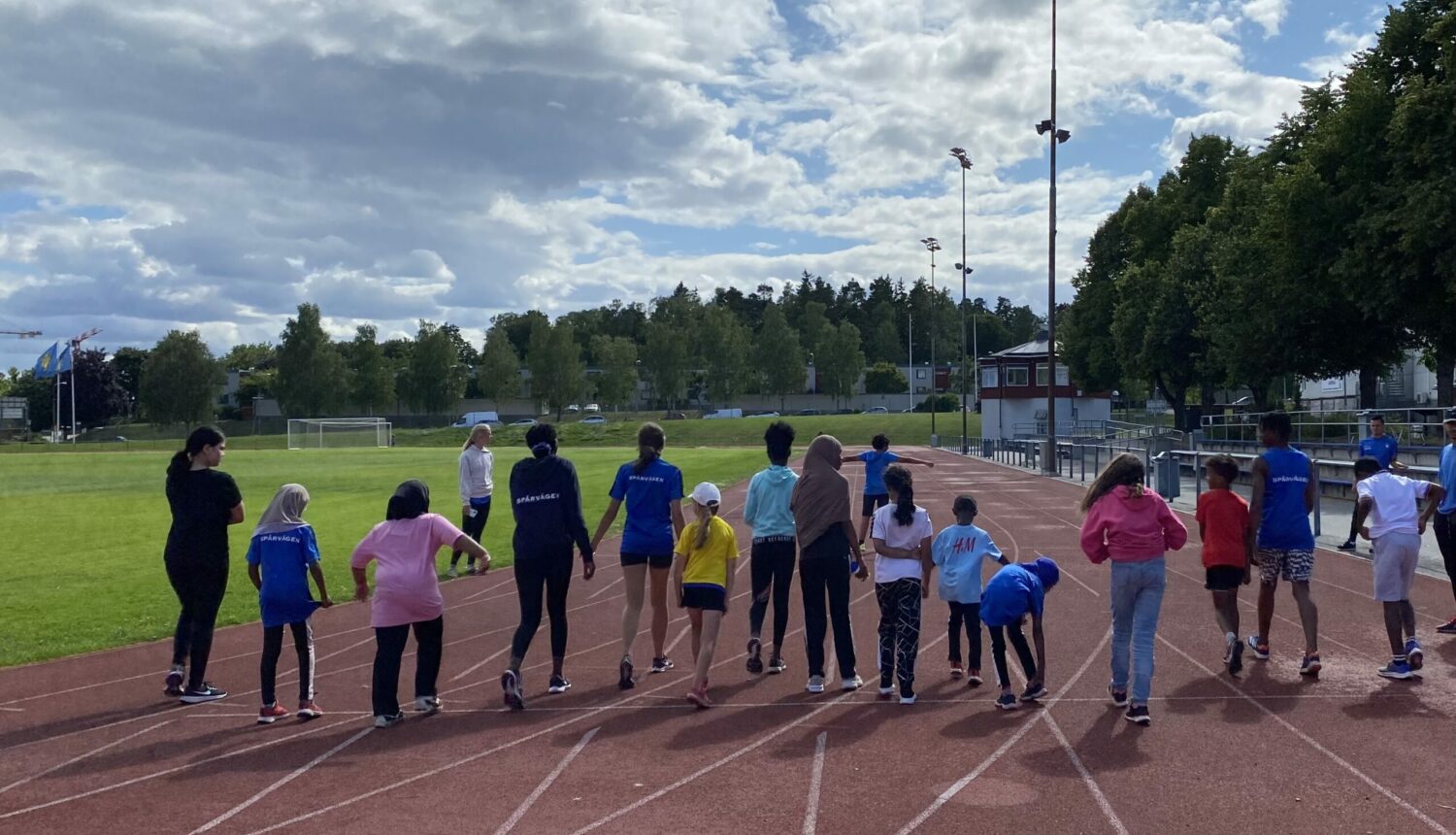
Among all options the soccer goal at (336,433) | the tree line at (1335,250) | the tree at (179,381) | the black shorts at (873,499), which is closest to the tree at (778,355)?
the soccer goal at (336,433)

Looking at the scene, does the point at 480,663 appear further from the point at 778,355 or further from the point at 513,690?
the point at 778,355

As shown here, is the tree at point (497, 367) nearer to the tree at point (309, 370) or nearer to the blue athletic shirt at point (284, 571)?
the tree at point (309, 370)

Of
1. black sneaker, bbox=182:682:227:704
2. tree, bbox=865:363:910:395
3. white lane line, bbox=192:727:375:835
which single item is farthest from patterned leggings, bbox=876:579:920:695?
tree, bbox=865:363:910:395

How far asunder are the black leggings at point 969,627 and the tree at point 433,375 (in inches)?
3945

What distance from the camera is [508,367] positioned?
360 feet

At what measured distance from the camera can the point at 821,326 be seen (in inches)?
5044

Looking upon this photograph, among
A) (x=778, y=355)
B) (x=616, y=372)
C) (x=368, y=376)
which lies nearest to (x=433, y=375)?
(x=368, y=376)

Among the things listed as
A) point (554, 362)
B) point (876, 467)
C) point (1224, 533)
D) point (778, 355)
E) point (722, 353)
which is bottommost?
point (1224, 533)

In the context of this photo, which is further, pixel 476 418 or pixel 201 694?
pixel 476 418

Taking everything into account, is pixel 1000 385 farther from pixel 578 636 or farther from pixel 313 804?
pixel 313 804

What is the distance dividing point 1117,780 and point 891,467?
107 inches

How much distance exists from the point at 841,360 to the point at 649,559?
114 meters

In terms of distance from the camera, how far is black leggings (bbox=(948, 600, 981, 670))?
8.34 m

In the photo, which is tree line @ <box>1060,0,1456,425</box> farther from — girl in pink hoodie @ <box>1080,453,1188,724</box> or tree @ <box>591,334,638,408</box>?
tree @ <box>591,334,638,408</box>
